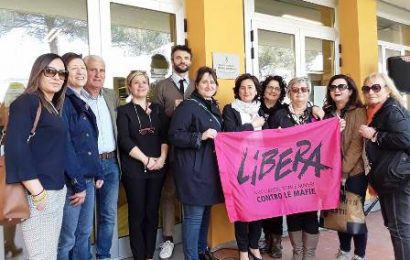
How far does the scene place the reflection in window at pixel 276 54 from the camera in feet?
15.1

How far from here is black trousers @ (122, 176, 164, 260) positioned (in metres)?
2.97

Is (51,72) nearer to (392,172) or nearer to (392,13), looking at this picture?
(392,172)

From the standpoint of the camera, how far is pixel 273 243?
3586mm

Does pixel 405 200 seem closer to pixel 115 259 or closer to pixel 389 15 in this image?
pixel 115 259

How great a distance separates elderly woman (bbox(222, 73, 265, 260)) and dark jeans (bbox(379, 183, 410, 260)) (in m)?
1.02

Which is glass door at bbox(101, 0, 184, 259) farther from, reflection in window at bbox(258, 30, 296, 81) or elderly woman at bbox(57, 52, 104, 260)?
reflection in window at bbox(258, 30, 296, 81)

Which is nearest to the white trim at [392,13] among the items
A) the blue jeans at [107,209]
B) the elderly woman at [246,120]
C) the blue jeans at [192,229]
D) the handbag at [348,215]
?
the elderly woman at [246,120]

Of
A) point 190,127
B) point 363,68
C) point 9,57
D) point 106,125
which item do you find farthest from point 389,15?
point 9,57

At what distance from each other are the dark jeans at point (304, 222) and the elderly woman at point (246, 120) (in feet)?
0.88

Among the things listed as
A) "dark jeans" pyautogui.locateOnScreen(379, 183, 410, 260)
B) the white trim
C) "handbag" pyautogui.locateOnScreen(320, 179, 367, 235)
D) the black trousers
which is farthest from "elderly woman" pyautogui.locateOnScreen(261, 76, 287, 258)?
the white trim

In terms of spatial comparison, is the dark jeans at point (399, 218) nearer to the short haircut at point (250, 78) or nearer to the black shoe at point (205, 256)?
the short haircut at point (250, 78)

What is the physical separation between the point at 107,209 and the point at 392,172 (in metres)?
2.10

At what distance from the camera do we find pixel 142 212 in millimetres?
2994

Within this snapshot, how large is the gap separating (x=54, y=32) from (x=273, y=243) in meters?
2.72
